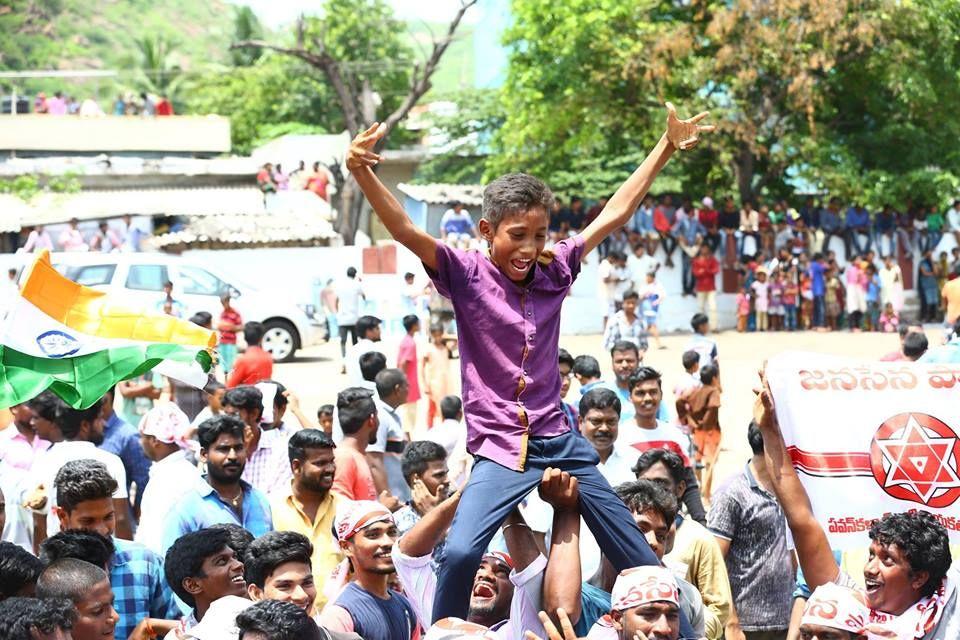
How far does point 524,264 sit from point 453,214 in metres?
23.9

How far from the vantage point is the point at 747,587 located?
6496 mm

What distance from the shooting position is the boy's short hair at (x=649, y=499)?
18.3 feet

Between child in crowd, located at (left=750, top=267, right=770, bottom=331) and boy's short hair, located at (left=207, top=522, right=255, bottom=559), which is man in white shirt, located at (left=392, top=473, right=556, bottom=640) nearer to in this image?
boy's short hair, located at (left=207, top=522, right=255, bottom=559)

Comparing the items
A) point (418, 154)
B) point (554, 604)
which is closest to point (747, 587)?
point (554, 604)

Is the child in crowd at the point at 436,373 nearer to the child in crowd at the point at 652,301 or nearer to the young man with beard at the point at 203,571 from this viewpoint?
the child in crowd at the point at 652,301

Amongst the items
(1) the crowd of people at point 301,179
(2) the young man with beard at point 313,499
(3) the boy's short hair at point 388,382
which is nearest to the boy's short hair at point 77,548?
(2) the young man with beard at point 313,499

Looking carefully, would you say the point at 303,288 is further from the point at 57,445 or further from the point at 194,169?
the point at 57,445

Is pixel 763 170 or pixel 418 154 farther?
pixel 418 154

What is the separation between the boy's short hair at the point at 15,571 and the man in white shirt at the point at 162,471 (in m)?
0.94

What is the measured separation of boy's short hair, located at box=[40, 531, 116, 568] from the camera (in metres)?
5.26

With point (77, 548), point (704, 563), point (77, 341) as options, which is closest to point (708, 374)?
point (704, 563)

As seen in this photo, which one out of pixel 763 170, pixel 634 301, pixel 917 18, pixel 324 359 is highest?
pixel 917 18

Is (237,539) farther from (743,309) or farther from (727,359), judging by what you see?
(743,309)

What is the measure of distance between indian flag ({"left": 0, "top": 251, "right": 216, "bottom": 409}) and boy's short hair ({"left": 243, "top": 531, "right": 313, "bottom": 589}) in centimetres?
146
